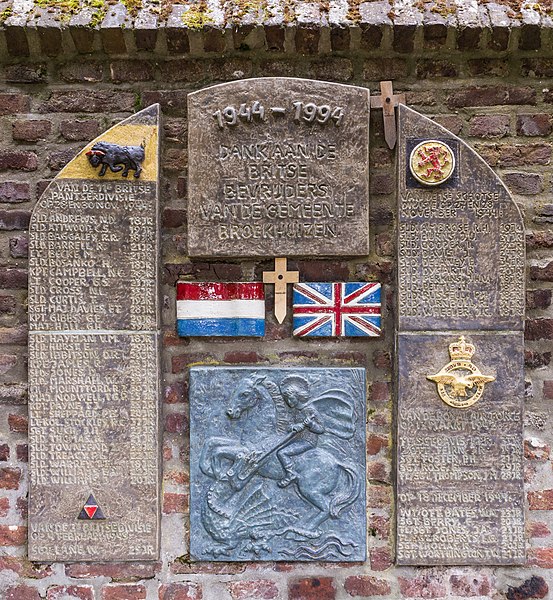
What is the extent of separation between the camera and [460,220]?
7.55 feet

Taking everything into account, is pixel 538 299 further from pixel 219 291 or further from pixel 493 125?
pixel 219 291

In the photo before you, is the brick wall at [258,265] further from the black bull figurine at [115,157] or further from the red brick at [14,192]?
the black bull figurine at [115,157]

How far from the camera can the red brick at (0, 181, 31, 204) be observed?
2348 millimetres

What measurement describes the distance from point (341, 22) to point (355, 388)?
1.42 m

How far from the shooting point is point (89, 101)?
234 cm

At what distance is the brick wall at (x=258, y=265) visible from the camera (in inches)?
91.8

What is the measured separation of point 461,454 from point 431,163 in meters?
1.16

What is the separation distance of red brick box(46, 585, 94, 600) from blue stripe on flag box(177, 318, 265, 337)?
43.0 inches

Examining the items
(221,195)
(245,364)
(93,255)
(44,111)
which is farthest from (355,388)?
(44,111)

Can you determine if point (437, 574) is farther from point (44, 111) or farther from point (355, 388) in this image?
point (44, 111)

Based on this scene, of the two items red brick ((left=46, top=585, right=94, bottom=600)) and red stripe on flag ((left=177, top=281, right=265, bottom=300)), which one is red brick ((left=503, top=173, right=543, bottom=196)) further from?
red brick ((left=46, top=585, right=94, bottom=600))

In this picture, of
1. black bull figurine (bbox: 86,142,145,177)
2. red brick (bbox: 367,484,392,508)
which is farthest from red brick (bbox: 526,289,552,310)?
black bull figurine (bbox: 86,142,145,177)

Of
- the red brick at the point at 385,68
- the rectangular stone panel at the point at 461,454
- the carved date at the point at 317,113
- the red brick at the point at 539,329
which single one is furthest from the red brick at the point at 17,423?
the red brick at the point at 539,329

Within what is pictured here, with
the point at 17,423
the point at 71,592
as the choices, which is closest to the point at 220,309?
the point at 17,423
